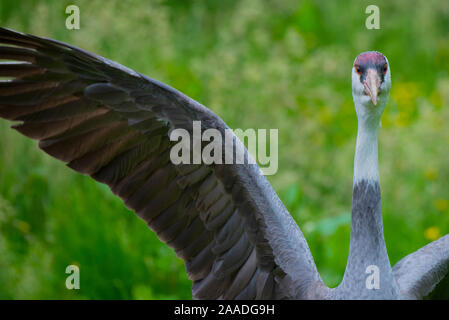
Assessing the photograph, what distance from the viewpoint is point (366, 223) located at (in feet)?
12.0

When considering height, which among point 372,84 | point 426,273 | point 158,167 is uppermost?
point 372,84

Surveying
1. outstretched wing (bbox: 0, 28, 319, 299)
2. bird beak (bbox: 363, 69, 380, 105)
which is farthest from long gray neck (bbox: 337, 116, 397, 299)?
outstretched wing (bbox: 0, 28, 319, 299)

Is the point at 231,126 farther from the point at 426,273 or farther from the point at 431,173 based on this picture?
the point at 426,273

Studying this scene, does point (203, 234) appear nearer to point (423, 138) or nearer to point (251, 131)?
point (251, 131)

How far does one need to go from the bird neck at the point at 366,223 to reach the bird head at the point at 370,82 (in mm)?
58

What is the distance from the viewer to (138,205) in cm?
380

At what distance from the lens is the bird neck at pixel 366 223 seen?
3.58 meters

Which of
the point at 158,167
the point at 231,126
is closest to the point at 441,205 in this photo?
the point at 231,126

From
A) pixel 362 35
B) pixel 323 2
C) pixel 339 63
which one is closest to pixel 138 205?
pixel 339 63

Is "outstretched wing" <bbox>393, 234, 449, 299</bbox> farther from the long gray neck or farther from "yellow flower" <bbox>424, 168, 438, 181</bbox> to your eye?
"yellow flower" <bbox>424, 168, 438, 181</bbox>

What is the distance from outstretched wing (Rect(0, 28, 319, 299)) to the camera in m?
3.61

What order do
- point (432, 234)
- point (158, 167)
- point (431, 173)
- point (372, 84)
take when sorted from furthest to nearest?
point (431, 173) → point (432, 234) → point (158, 167) → point (372, 84)

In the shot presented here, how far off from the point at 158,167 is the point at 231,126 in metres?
2.26

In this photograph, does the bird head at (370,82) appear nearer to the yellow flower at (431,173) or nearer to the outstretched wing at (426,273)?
the outstretched wing at (426,273)
